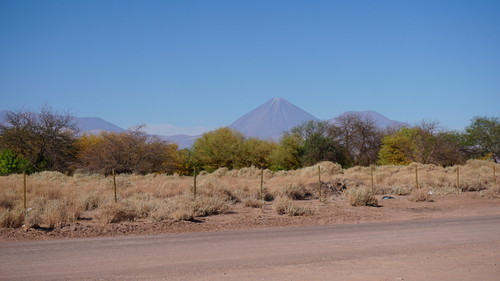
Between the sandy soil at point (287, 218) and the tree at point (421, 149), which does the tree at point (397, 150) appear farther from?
the sandy soil at point (287, 218)

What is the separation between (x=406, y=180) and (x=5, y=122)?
48369 mm

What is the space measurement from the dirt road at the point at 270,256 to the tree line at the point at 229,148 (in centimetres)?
3838

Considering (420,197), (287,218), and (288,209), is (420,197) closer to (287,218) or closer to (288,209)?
(288,209)

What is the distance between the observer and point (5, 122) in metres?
61.7

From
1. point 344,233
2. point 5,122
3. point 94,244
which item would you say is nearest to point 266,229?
point 344,233

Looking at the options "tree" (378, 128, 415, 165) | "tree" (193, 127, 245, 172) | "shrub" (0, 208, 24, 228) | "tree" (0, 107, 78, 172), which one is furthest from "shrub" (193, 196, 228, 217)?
"tree" (378, 128, 415, 165)

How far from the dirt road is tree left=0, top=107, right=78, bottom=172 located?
46078mm

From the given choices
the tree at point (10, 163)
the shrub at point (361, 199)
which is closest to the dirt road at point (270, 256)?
the shrub at point (361, 199)

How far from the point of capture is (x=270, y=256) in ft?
38.5

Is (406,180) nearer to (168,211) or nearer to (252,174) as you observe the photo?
(252,174)

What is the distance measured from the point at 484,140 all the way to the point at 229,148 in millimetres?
44814

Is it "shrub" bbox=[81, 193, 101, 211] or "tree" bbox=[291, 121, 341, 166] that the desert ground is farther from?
"tree" bbox=[291, 121, 341, 166]

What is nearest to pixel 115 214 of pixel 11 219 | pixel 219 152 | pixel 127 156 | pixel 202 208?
pixel 11 219

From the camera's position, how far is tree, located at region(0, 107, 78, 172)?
186 feet
